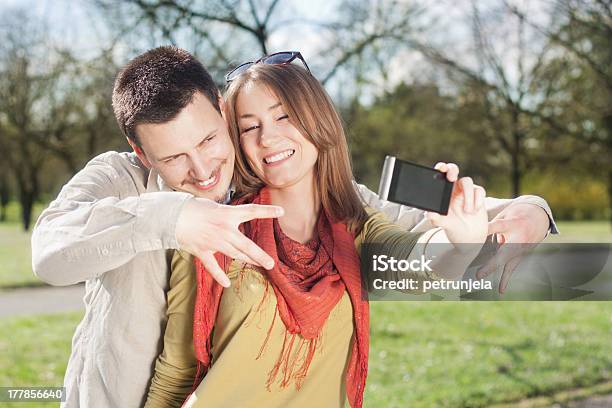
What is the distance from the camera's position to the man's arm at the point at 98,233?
5.12 ft

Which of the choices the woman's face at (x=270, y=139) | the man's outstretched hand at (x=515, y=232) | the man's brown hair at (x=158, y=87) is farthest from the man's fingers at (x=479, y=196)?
the man's brown hair at (x=158, y=87)

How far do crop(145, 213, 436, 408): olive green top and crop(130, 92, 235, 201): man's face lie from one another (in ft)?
0.73

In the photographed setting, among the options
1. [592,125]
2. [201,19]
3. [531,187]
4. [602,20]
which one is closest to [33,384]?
[201,19]

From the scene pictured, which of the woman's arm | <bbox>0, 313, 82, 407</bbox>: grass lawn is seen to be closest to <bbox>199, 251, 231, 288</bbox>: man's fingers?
the woman's arm

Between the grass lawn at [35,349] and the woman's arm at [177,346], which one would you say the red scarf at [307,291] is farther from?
the grass lawn at [35,349]

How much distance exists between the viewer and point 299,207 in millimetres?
2277

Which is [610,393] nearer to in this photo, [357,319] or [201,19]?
[357,319]

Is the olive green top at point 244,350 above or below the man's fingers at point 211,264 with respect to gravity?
below

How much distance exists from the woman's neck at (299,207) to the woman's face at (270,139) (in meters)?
0.09

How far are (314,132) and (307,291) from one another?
0.47m

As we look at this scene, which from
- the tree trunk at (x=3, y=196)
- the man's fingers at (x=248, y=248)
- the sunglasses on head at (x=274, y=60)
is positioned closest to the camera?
the man's fingers at (x=248, y=248)

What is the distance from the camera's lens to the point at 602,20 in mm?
6207

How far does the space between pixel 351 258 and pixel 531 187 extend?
828 inches

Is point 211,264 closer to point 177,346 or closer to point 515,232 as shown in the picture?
point 177,346
